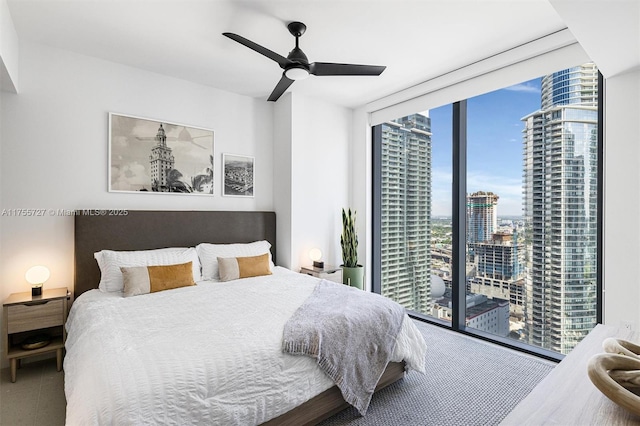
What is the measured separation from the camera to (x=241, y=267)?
135 inches

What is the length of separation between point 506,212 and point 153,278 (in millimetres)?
3606

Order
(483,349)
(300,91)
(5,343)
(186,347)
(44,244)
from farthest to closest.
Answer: (300,91), (483,349), (44,244), (5,343), (186,347)

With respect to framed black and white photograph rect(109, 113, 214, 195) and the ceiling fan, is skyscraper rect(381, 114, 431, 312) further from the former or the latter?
framed black and white photograph rect(109, 113, 214, 195)

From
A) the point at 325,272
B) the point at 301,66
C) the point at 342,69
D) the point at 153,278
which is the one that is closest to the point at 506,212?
the point at 325,272

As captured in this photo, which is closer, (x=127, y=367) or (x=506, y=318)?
(x=127, y=367)

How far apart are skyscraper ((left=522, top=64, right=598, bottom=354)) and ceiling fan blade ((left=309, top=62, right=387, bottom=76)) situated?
1804 mm

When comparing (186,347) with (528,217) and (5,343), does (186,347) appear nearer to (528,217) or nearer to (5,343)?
(5,343)

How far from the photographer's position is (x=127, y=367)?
1.50 metres

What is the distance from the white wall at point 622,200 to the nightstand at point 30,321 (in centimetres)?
455

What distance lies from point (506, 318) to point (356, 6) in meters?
3.38

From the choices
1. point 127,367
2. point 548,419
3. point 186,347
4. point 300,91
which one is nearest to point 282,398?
point 186,347

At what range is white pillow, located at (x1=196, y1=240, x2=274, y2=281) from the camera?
347 centimetres

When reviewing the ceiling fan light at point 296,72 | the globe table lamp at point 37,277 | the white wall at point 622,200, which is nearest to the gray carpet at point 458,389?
the white wall at point 622,200

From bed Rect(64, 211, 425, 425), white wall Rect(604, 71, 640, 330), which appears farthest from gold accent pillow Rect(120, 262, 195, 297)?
white wall Rect(604, 71, 640, 330)
